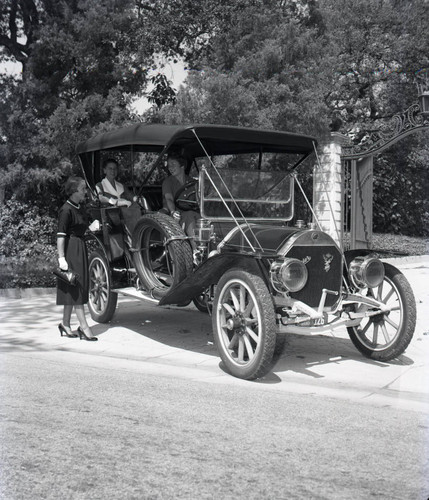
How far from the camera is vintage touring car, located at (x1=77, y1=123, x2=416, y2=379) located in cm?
602

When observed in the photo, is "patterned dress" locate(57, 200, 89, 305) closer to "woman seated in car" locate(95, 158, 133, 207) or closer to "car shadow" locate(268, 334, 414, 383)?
"woman seated in car" locate(95, 158, 133, 207)

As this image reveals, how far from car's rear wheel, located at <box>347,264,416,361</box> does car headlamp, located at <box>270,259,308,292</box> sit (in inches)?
40.7

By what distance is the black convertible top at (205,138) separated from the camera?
7000 millimetres

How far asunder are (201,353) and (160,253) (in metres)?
1.40

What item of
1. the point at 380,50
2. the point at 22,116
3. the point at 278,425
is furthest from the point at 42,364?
the point at 380,50

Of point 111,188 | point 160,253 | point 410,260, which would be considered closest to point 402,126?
point 410,260

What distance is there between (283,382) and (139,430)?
1.95 meters

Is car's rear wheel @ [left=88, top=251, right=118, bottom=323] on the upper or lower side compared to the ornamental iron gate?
lower

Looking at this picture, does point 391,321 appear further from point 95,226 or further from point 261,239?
point 95,226

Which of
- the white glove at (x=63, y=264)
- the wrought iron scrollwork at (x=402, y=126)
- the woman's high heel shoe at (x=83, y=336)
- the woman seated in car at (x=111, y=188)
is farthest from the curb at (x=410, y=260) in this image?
Result: the white glove at (x=63, y=264)

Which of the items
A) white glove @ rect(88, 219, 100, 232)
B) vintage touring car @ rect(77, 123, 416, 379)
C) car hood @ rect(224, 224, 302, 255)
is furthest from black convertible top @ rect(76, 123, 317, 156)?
car hood @ rect(224, 224, 302, 255)

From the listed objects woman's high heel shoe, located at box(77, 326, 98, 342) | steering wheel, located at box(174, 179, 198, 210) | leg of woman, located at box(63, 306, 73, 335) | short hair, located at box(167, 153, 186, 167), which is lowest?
woman's high heel shoe, located at box(77, 326, 98, 342)

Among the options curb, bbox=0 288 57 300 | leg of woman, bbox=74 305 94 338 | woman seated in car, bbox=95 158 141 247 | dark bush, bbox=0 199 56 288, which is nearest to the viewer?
leg of woman, bbox=74 305 94 338

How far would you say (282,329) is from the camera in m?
5.93
